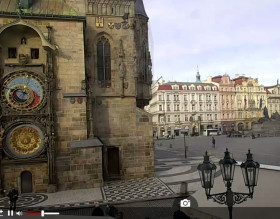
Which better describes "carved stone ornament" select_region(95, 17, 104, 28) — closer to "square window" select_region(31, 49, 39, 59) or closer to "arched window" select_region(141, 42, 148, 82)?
"arched window" select_region(141, 42, 148, 82)

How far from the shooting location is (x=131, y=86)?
19.1 meters

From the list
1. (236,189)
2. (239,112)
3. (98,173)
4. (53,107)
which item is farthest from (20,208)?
(239,112)

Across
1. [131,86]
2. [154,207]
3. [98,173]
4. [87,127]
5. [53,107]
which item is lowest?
[154,207]

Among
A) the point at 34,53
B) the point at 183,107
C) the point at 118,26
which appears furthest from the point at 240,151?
the point at 183,107

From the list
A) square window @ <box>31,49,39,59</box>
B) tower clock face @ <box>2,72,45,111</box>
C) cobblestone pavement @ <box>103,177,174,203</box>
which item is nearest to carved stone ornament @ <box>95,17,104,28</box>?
square window @ <box>31,49,39,59</box>

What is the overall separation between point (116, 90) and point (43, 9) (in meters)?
6.91

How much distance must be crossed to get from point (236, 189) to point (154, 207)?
4.47 metres

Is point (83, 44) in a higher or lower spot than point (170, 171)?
higher

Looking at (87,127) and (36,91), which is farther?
(87,127)

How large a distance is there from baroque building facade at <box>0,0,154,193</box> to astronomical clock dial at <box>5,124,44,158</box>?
52 millimetres

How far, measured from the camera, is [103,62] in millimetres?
19094

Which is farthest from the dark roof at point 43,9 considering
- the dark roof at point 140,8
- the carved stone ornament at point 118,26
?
the dark roof at point 140,8

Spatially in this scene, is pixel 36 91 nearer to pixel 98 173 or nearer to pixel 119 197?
pixel 98 173

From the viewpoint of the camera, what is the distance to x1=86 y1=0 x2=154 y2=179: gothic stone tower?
18.7 metres
